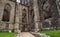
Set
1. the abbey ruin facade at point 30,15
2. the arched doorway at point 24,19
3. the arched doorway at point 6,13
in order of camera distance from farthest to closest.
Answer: the arched doorway at point 24,19 → the arched doorway at point 6,13 → the abbey ruin facade at point 30,15

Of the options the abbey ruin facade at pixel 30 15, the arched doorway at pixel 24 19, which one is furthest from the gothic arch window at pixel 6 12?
the arched doorway at pixel 24 19

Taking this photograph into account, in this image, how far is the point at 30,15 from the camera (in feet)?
107

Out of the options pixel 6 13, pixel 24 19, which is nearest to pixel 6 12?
pixel 6 13

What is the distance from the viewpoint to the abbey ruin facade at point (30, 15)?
24958 millimetres

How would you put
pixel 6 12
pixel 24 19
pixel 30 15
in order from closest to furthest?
pixel 6 12 → pixel 30 15 → pixel 24 19

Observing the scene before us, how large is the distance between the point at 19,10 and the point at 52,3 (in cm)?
984

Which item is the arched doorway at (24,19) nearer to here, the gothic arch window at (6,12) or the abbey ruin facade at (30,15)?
the abbey ruin facade at (30,15)

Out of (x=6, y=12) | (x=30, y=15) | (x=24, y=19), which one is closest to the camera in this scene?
(x=6, y=12)

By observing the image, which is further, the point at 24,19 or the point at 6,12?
the point at 24,19

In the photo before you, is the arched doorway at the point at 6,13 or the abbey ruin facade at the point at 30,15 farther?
the arched doorway at the point at 6,13

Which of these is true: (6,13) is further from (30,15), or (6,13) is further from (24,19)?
(30,15)

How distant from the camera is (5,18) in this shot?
99.5 ft

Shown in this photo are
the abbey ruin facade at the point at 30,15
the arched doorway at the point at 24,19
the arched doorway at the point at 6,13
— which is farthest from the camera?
the arched doorway at the point at 24,19

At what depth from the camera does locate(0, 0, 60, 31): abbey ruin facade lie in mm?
24958
